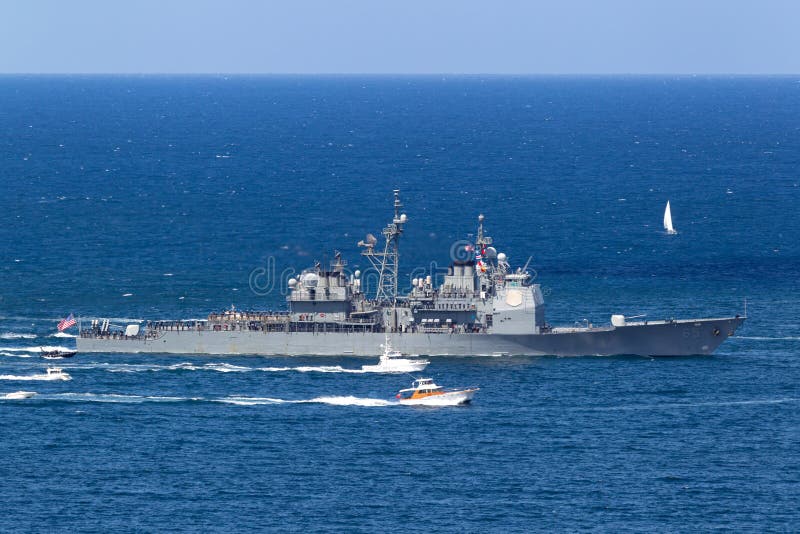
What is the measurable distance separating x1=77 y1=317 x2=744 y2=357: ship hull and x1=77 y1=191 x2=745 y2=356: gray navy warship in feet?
0.26

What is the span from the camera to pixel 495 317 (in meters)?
135

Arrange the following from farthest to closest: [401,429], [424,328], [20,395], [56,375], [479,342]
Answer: [424,328]
[479,342]
[56,375]
[20,395]
[401,429]

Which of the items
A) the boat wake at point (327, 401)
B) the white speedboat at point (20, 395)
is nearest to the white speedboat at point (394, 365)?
the boat wake at point (327, 401)

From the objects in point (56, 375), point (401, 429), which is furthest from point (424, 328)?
point (56, 375)

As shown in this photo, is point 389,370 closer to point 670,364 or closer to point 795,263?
point 670,364

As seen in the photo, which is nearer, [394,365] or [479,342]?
[394,365]

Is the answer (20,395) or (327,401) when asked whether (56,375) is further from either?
(327,401)

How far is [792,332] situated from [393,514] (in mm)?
58703

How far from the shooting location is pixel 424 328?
136750 mm

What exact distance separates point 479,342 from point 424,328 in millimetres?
4725

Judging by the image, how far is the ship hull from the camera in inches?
5295

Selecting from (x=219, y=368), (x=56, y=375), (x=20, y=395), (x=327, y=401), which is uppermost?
(x=219, y=368)

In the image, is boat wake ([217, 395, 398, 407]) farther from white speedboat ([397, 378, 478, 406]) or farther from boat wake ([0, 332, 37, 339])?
boat wake ([0, 332, 37, 339])

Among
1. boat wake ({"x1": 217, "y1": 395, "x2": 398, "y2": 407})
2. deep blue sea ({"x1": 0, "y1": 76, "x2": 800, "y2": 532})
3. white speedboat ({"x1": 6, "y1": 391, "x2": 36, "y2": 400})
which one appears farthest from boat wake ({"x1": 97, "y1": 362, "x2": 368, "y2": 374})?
boat wake ({"x1": 217, "y1": 395, "x2": 398, "y2": 407})
